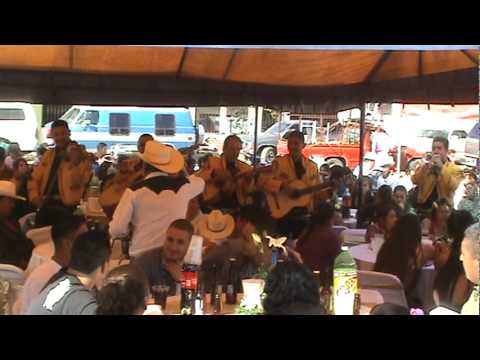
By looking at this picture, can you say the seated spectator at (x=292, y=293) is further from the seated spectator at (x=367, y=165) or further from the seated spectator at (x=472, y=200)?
the seated spectator at (x=472, y=200)

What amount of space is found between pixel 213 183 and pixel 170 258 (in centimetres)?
48

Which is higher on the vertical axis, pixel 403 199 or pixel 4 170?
pixel 4 170

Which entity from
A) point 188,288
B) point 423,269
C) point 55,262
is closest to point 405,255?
point 423,269

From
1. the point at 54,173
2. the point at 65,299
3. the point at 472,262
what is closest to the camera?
the point at 65,299

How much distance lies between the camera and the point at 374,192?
4.41m

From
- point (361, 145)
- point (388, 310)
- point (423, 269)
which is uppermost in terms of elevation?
point (361, 145)

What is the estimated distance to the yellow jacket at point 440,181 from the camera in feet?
14.3

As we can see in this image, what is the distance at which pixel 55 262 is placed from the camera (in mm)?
4164

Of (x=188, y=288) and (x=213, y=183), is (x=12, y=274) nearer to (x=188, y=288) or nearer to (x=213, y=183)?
(x=188, y=288)

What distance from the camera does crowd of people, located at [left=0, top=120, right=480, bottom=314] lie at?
14.0ft

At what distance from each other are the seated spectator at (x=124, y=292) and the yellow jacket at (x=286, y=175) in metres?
0.86

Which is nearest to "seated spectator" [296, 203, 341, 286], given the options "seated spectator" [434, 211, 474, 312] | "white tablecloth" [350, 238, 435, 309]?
"white tablecloth" [350, 238, 435, 309]
